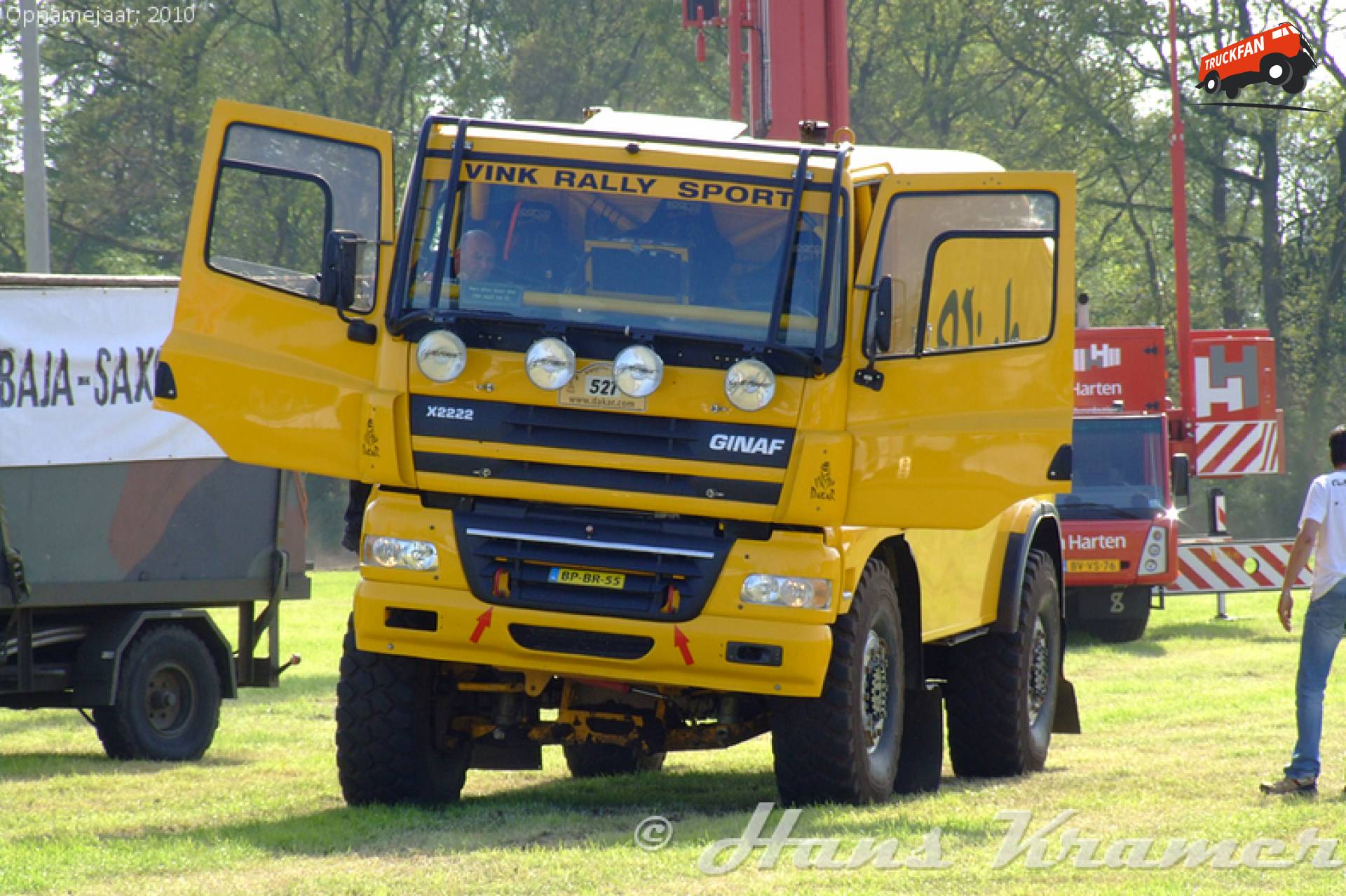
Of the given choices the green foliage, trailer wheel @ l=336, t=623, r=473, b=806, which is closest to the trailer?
trailer wheel @ l=336, t=623, r=473, b=806

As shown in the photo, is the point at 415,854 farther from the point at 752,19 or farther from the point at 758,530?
the point at 752,19

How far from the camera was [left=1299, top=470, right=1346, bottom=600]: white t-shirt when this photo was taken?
31.8 ft

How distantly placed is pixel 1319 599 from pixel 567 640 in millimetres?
3768

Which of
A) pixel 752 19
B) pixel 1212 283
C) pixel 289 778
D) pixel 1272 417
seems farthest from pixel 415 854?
pixel 1212 283

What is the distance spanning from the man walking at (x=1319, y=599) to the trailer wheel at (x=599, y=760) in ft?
12.7

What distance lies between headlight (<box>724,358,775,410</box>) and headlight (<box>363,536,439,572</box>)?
4.83 feet

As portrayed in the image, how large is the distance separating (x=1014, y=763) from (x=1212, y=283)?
1557 inches

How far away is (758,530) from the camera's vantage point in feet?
28.3

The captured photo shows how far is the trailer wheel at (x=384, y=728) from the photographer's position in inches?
360

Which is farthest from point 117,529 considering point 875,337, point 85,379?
point 875,337


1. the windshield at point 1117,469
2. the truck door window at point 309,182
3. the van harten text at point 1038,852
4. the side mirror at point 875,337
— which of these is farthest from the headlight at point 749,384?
the windshield at point 1117,469

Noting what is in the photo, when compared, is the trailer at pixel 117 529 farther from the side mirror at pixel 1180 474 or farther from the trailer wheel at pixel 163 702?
the side mirror at pixel 1180 474

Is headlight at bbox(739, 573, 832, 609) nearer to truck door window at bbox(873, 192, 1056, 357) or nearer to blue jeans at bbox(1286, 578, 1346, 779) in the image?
truck door window at bbox(873, 192, 1056, 357)

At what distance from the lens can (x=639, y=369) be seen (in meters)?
8.42
